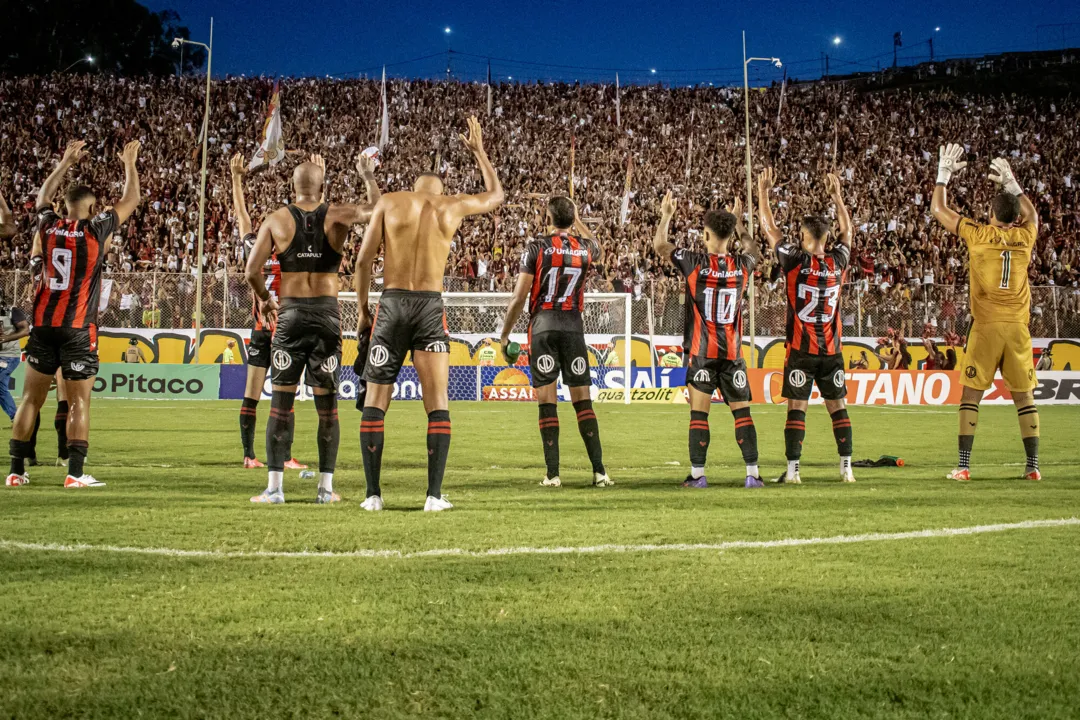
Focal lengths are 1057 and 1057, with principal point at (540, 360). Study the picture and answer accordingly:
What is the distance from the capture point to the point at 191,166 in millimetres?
38938

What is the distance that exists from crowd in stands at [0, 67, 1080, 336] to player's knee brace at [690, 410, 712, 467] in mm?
20904

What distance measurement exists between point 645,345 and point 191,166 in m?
19.6

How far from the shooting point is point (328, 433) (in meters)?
7.76

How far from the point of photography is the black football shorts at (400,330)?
7.08m

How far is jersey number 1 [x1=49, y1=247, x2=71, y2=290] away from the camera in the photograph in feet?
27.8

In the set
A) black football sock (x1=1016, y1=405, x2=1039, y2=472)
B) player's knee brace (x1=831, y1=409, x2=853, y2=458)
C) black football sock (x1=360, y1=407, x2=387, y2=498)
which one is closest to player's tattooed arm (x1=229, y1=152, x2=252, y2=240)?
black football sock (x1=360, y1=407, x2=387, y2=498)

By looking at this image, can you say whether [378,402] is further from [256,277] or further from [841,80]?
[841,80]

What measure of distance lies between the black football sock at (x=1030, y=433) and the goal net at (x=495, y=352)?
58.8 feet

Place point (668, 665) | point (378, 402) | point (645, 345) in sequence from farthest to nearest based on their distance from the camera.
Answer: point (645, 345) < point (378, 402) < point (668, 665)

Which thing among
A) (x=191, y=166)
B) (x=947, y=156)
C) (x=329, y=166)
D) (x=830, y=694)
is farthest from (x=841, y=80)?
(x=830, y=694)

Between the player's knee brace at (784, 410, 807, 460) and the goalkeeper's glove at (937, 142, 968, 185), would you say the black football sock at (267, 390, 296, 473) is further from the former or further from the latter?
the goalkeeper's glove at (937, 142, 968, 185)

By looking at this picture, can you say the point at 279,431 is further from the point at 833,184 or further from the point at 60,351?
the point at 833,184

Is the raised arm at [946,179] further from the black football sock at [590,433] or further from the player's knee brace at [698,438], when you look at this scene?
the black football sock at [590,433]

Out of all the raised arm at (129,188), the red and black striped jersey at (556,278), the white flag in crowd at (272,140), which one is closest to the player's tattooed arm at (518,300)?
the red and black striped jersey at (556,278)
